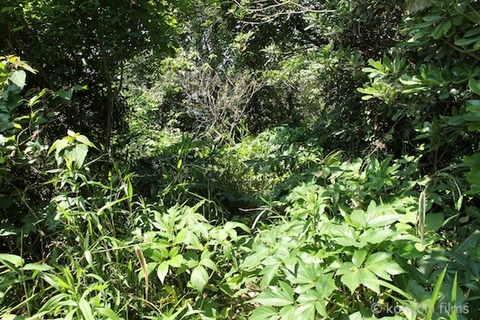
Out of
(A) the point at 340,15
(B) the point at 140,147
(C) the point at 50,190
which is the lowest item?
(B) the point at 140,147

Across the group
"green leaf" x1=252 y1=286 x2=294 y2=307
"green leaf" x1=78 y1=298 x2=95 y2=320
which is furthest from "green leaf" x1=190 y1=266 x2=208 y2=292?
"green leaf" x1=78 y1=298 x2=95 y2=320

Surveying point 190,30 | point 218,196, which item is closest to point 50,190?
point 218,196

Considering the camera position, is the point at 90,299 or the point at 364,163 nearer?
the point at 90,299

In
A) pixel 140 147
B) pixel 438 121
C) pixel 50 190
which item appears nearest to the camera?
pixel 438 121

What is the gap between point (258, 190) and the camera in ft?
10.9

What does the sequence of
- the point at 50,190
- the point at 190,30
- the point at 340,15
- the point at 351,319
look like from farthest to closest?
the point at 190,30
the point at 340,15
the point at 50,190
the point at 351,319

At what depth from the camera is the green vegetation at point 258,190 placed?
3.98 ft

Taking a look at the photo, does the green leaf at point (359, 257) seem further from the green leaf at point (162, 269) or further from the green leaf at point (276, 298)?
the green leaf at point (162, 269)

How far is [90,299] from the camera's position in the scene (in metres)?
1.44

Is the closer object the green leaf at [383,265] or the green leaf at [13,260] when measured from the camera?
the green leaf at [383,265]

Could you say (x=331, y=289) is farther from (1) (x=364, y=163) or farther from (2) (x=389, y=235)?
(1) (x=364, y=163)

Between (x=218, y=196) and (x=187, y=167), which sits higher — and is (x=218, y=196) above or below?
below

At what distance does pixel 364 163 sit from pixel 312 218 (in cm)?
83

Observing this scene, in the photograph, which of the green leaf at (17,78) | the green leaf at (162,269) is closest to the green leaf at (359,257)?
the green leaf at (162,269)
